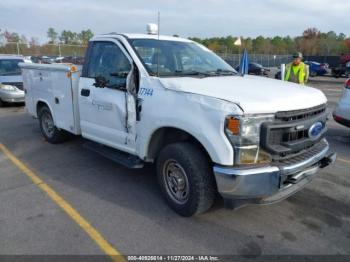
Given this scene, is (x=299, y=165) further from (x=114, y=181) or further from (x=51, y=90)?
(x=51, y=90)

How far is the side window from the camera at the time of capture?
4.18m

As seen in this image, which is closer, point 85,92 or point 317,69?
point 85,92

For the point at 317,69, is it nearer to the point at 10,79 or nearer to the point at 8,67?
the point at 8,67

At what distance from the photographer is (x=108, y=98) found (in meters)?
4.36

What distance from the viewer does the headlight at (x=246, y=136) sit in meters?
2.94

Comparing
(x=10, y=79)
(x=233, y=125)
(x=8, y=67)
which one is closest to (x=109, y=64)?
(x=233, y=125)

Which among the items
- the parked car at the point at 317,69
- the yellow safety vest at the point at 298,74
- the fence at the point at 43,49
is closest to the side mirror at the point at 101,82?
the yellow safety vest at the point at 298,74

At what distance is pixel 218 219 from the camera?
362cm

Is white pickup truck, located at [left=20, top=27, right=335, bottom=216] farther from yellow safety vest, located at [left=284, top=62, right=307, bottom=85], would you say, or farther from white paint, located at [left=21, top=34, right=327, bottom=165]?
yellow safety vest, located at [left=284, top=62, right=307, bottom=85]

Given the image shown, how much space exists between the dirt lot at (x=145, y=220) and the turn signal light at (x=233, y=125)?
44.4 inches

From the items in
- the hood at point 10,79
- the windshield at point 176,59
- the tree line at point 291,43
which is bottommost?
the hood at point 10,79

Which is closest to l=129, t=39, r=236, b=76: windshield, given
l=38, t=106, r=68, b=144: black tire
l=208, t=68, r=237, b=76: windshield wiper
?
l=208, t=68, r=237, b=76: windshield wiper

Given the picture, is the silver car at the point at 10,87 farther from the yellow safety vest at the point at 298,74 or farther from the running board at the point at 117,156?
the yellow safety vest at the point at 298,74

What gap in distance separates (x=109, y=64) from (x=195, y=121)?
1958mm
